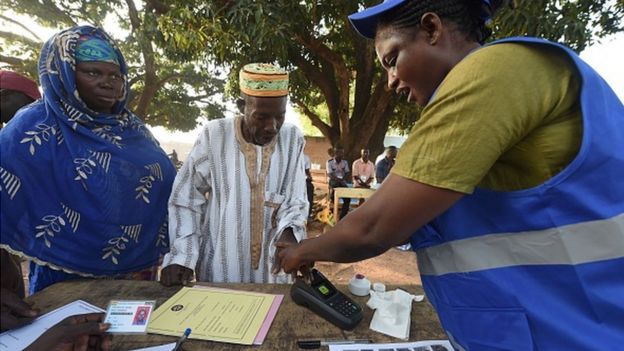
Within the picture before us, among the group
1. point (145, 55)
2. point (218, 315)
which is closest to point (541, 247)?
point (218, 315)

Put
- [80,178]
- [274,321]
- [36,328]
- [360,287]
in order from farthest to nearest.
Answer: [360,287] → [80,178] → [274,321] → [36,328]

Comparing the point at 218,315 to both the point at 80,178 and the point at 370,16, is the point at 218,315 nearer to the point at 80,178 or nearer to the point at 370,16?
the point at 80,178

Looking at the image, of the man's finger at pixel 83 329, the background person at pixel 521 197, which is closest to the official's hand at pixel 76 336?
the man's finger at pixel 83 329

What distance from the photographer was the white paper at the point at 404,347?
1025mm

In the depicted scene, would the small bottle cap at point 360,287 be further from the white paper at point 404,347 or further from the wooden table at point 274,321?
the white paper at point 404,347

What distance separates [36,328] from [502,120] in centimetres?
134

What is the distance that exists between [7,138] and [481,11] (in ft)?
4.96

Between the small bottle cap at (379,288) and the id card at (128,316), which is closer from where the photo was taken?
the id card at (128,316)

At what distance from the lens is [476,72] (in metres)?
0.64

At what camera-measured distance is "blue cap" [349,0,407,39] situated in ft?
2.58

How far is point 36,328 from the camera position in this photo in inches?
38.2

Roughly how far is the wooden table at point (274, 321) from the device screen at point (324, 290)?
0.08m

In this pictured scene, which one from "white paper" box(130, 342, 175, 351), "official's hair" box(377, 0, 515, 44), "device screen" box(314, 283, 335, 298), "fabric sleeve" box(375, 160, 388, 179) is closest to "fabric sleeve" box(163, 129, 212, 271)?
"white paper" box(130, 342, 175, 351)

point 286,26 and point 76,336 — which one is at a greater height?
point 286,26
